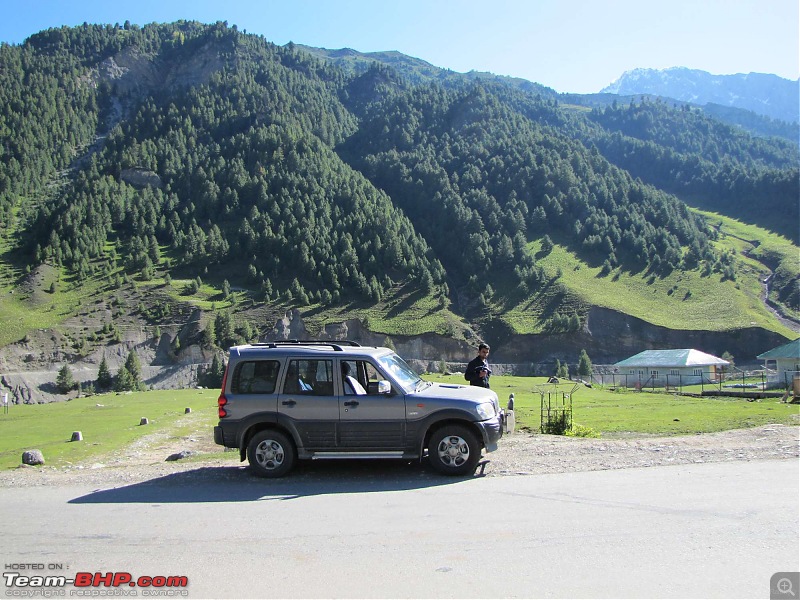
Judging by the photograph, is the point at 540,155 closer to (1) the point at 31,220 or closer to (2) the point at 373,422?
(1) the point at 31,220

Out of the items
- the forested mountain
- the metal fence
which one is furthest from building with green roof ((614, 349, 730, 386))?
the forested mountain

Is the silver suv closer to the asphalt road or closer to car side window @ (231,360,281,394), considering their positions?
car side window @ (231,360,281,394)

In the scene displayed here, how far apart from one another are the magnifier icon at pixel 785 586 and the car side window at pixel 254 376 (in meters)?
8.73

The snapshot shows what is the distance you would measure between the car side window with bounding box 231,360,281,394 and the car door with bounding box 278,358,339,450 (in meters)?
0.30

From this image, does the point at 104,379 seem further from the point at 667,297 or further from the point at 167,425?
the point at 667,297

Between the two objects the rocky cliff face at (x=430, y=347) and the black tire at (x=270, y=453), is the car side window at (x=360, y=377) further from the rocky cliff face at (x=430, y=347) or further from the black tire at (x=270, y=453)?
the rocky cliff face at (x=430, y=347)

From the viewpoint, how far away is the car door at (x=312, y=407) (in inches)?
458

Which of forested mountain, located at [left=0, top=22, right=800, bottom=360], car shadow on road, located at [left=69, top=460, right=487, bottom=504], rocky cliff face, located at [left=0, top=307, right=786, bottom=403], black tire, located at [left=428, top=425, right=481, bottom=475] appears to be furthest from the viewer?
forested mountain, located at [left=0, top=22, right=800, bottom=360]

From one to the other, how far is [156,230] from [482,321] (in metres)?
81.8

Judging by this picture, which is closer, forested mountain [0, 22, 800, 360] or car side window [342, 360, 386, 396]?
car side window [342, 360, 386, 396]

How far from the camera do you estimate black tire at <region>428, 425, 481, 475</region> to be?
11383 millimetres

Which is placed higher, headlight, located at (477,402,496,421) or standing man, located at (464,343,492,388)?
standing man, located at (464,343,492,388)

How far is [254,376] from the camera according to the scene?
472 inches

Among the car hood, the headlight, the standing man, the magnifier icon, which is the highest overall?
the standing man
